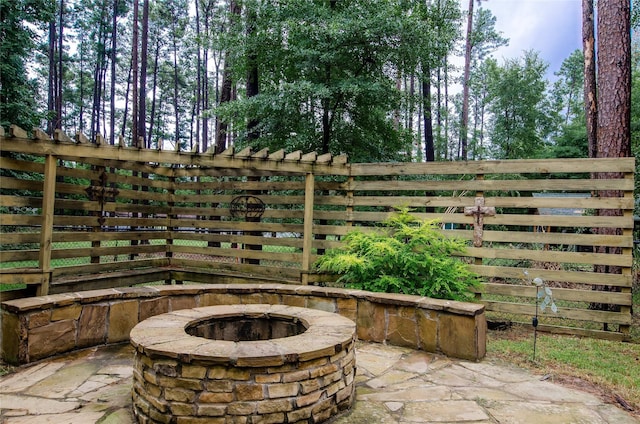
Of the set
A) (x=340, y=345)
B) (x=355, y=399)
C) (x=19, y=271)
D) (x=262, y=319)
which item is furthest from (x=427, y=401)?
(x=19, y=271)

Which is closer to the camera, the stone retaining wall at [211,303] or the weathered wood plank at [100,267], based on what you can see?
the stone retaining wall at [211,303]

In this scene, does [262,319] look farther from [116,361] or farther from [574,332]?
[574,332]

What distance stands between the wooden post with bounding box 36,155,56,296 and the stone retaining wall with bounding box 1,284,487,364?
53 cm

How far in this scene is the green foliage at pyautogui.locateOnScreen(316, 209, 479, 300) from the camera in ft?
13.8

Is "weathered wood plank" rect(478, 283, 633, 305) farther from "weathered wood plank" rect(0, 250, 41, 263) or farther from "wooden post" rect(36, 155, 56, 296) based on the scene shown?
"weathered wood plank" rect(0, 250, 41, 263)

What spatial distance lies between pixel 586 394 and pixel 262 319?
2366 millimetres

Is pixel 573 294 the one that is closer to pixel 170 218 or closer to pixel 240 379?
pixel 240 379

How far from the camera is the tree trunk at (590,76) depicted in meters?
6.63

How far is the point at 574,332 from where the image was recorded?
4391 millimetres

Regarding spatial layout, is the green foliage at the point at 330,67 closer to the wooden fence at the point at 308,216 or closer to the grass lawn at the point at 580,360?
the wooden fence at the point at 308,216

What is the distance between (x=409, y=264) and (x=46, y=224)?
11.9 ft

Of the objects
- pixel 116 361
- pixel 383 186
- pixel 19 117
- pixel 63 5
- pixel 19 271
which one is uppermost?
pixel 63 5

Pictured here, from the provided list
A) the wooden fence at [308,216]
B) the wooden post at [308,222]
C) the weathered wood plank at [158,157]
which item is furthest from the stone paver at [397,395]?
the weathered wood plank at [158,157]

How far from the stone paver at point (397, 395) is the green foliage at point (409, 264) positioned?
86 centimetres
